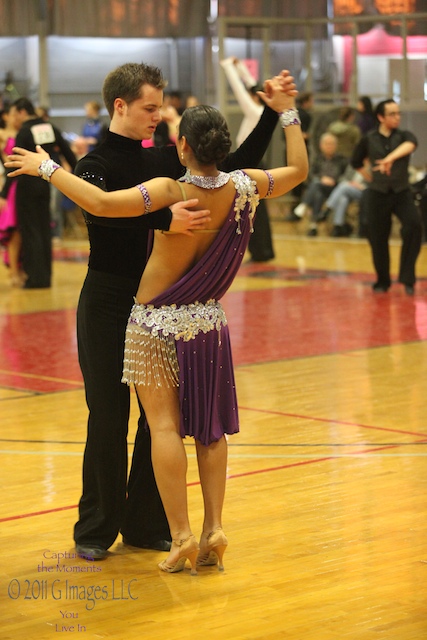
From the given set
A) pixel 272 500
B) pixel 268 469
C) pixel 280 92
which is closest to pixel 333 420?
pixel 268 469

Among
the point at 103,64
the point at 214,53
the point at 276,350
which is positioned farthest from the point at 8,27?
the point at 276,350

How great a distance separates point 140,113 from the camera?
392 centimetres

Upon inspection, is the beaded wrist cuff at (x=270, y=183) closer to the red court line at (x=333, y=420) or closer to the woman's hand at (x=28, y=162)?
the woman's hand at (x=28, y=162)

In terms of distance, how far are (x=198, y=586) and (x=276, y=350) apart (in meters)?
4.64

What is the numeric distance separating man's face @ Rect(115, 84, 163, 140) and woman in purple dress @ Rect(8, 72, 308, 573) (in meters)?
0.24

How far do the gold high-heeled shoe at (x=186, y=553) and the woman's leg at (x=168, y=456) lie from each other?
0.6 inches

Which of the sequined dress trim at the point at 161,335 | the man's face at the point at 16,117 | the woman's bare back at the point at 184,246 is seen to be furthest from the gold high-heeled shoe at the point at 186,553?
the man's face at the point at 16,117

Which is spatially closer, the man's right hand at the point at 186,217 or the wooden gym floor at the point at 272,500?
the wooden gym floor at the point at 272,500

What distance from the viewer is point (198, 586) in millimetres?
3789

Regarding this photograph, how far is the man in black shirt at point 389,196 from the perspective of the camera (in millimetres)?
10766

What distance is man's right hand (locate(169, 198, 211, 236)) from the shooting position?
366 cm

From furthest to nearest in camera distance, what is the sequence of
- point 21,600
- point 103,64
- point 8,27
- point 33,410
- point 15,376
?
point 103,64, point 8,27, point 15,376, point 33,410, point 21,600

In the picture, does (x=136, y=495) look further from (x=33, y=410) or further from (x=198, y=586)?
(x=33, y=410)

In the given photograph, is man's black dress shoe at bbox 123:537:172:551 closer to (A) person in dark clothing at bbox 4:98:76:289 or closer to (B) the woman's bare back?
(B) the woman's bare back
